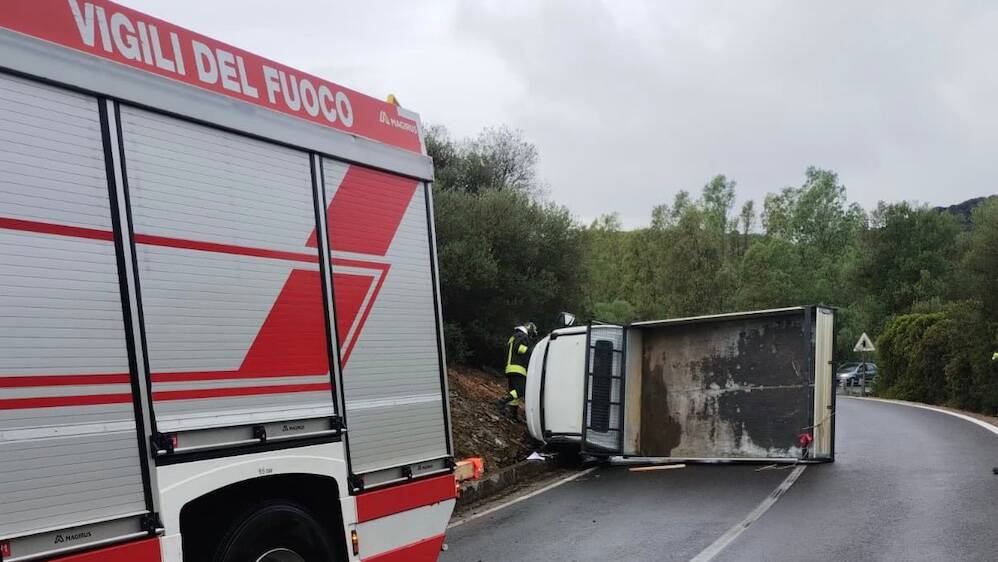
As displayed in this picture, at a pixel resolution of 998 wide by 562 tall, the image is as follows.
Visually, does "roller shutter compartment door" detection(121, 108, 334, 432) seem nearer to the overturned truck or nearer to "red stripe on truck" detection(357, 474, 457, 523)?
"red stripe on truck" detection(357, 474, 457, 523)

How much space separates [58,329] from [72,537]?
73cm

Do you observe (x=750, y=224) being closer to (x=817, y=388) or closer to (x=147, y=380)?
(x=817, y=388)

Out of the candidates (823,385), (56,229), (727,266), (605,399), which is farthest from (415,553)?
(727,266)

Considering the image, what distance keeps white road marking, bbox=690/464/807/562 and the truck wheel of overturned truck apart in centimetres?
341

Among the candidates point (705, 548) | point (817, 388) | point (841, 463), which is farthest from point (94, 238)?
point (841, 463)

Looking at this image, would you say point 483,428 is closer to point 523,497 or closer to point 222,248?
point 523,497

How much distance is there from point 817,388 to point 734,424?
1366 mm

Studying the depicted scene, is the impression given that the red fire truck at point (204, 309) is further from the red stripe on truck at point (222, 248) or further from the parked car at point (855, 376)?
the parked car at point (855, 376)

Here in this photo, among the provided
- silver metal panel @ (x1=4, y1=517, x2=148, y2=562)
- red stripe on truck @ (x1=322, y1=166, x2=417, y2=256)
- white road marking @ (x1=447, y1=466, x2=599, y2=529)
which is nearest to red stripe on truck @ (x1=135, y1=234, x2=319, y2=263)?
red stripe on truck @ (x1=322, y1=166, x2=417, y2=256)

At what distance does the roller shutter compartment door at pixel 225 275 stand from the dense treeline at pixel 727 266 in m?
12.2

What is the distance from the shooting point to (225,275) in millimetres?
3811

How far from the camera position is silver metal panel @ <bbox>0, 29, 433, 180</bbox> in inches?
124

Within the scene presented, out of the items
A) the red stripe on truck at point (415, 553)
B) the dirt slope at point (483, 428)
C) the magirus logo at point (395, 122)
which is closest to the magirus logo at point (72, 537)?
the red stripe on truck at point (415, 553)

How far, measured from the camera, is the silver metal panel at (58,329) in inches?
117
